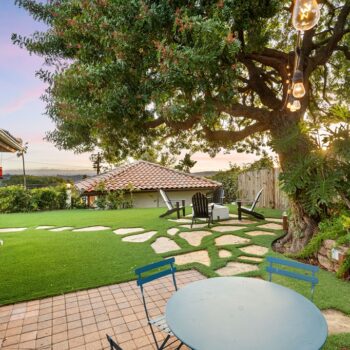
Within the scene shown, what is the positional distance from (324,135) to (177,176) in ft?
44.8

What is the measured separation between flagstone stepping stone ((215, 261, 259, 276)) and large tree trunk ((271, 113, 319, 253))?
4.38 feet

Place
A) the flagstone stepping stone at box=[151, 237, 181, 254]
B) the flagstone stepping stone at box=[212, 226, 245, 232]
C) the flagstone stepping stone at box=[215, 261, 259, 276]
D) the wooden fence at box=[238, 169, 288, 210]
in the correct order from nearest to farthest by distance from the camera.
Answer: the flagstone stepping stone at box=[215, 261, 259, 276]
the flagstone stepping stone at box=[151, 237, 181, 254]
the flagstone stepping stone at box=[212, 226, 245, 232]
the wooden fence at box=[238, 169, 288, 210]

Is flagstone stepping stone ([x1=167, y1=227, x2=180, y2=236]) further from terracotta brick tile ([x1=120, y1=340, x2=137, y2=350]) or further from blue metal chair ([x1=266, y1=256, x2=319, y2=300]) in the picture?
blue metal chair ([x1=266, y1=256, x2=319, y2=300])

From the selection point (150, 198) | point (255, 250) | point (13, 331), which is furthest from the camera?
point (150, 198)

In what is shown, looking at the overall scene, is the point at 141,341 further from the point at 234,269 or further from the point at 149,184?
the point at 149,184

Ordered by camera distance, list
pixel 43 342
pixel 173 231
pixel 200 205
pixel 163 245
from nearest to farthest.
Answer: pixel 43 342
pixel 163 245
pixel 173 231
pixel 200 205

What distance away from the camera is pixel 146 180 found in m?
16.6

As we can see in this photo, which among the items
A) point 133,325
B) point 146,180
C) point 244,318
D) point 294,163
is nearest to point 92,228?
point 133,325

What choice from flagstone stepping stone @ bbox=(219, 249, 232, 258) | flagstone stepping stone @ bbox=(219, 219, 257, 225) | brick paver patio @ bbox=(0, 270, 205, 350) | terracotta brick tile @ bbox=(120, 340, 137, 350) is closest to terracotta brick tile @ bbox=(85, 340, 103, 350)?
brick paver patio @ bbox=(0, 270, 205, 350)

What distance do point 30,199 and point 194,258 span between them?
41.2ft

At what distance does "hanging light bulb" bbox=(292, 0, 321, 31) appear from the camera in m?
1.67

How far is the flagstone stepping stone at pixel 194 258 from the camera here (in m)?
4.85

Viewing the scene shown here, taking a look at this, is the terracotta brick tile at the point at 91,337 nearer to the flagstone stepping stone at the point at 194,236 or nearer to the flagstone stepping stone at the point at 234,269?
the flagstone stepping stone at the point at 234,269

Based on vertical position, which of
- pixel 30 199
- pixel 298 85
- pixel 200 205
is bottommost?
pixel 200 205
